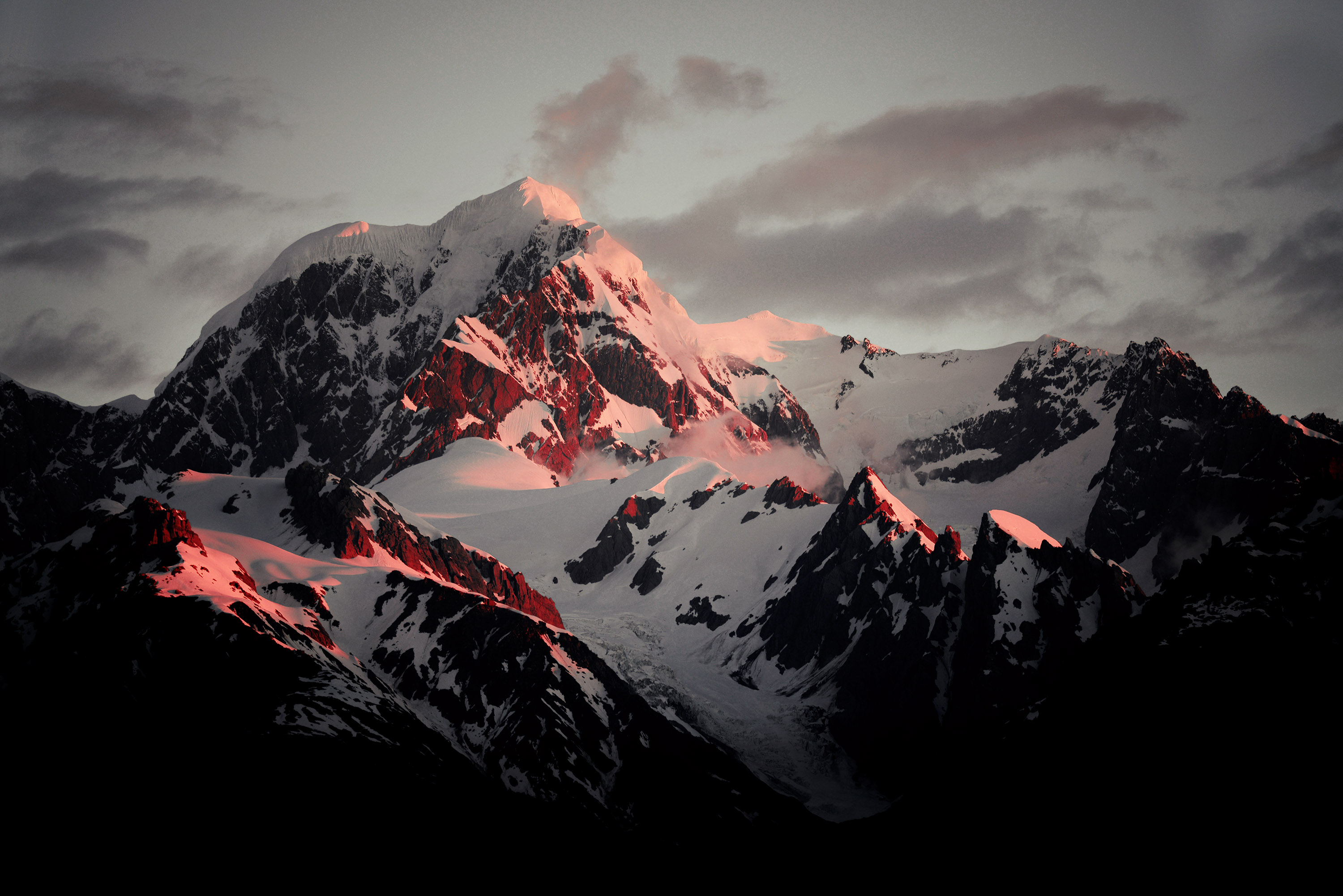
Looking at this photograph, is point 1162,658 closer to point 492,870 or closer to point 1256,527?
point 1256,527

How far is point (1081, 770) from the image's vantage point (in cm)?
12319

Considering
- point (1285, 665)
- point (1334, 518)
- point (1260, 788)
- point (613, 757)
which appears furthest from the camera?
point (613, 757)

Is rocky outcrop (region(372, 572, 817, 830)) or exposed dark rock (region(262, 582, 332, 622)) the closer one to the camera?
rocky outcrop (region(372, 572, 817, 830))

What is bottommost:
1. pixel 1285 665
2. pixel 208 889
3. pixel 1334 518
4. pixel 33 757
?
pixel 208 889

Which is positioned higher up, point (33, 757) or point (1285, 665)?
point (1285, 665)

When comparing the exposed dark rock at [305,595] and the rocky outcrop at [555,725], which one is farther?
the exposed dark rock at [305,595]

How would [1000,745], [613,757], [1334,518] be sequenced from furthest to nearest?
[613,757], [1000,745], [1334,518]

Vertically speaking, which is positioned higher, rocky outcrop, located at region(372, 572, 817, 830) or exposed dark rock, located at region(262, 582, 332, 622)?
exposed dark rock, located at region(262, 582, 332, 622)

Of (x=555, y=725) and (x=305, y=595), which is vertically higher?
(x=305, y=595)

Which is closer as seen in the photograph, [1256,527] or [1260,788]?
[1260,788]

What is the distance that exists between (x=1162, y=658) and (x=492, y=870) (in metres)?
77.1

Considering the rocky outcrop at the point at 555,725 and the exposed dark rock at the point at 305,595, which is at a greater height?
the exposed dark rock at the point at 305,595

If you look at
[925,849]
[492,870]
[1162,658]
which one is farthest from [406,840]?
[1162,658]

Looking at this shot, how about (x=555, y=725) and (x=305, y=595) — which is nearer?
(x=555, y=725)
